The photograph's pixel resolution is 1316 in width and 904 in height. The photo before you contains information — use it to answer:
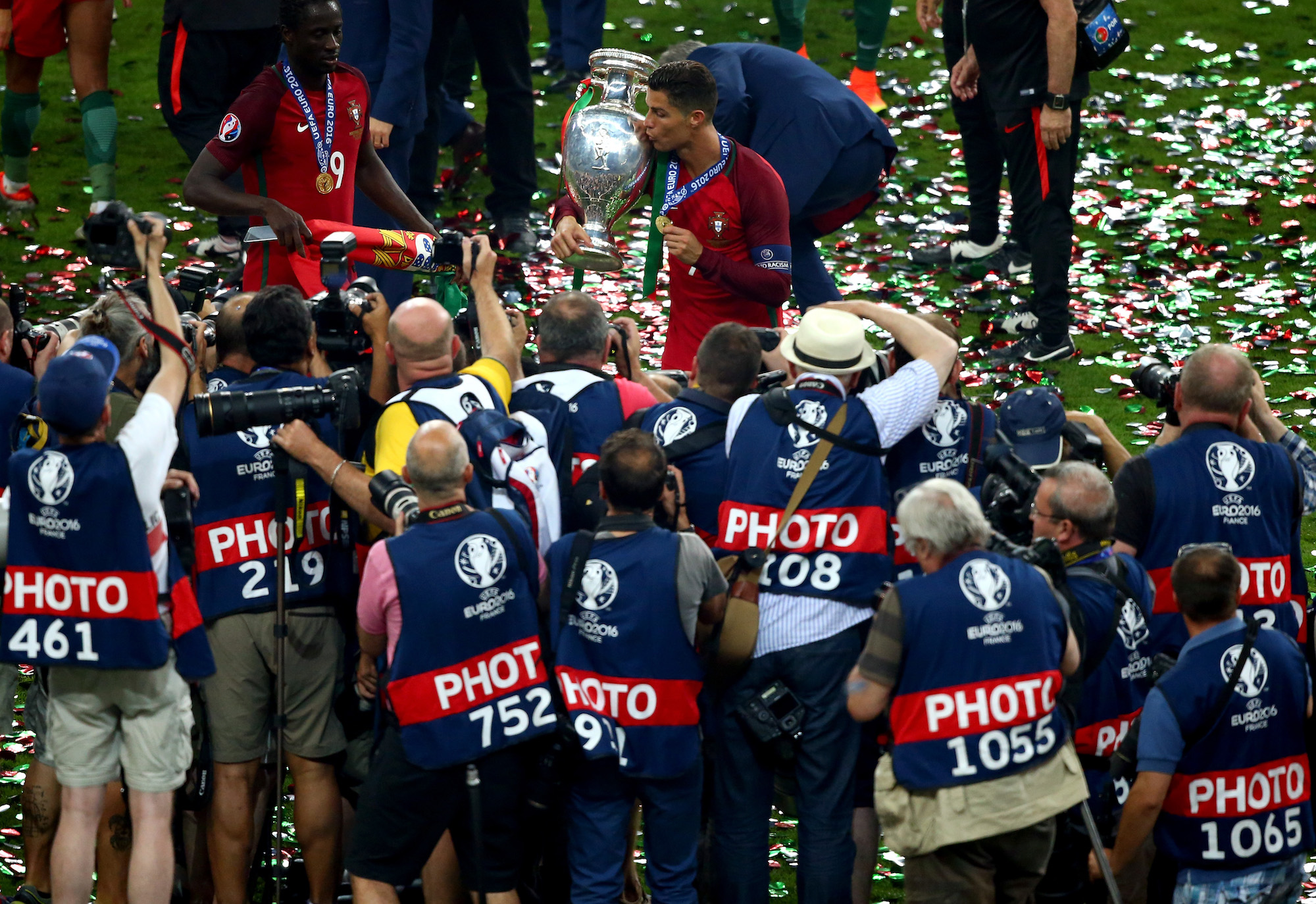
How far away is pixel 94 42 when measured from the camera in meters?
9.73

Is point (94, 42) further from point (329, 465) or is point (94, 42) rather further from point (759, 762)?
point (759, 762)

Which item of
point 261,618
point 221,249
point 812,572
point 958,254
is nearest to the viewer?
point 812,572

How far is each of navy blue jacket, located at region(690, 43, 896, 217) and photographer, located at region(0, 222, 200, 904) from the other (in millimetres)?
3980

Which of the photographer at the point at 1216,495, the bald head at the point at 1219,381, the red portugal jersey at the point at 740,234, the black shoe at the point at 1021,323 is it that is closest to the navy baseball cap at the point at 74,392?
the red portugal jersey at the point at 740,234

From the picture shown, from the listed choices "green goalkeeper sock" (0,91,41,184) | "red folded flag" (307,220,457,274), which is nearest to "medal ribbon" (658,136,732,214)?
"red folded flag" (307,220,457,274)

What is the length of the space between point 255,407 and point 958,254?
20.8ft

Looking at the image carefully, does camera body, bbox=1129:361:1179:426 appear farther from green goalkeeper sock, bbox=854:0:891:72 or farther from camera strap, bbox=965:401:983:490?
green goalkeeper sock, bbox=854:0:891:72

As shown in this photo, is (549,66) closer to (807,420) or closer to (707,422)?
(707,422)

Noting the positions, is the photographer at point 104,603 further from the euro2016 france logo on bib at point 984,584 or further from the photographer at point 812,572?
the euro2016 france logo on bib at point 984,584

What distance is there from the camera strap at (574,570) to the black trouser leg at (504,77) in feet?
17.9

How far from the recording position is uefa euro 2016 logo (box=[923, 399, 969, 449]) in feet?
Result: 17.9

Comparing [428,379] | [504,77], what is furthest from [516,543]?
[504,77]

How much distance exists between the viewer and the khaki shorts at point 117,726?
4.88m

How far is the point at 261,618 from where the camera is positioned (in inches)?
206
